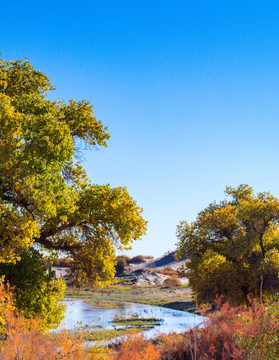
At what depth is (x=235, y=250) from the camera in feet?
73.5

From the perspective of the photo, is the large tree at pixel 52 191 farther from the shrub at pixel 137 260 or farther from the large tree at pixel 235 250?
the shrub at pixel 137 260

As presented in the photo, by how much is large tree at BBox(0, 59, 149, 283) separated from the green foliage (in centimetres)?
103

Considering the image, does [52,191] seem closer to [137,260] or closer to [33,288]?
[33,288]

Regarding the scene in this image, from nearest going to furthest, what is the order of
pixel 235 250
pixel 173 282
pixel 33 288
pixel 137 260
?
pixel 33 288 < pixel 235 250 < pixel 173 282 < pixel 137 260

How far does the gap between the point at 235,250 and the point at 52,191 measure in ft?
47.0

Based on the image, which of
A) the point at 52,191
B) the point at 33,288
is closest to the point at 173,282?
the point at 33,288

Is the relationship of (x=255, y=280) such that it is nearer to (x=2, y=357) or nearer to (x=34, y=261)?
(x=34, y=261)

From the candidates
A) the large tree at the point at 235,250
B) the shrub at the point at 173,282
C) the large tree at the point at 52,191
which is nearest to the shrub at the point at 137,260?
the shrub at the point at 173,282

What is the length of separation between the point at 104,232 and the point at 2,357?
330 inches

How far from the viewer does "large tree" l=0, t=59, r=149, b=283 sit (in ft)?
38.6

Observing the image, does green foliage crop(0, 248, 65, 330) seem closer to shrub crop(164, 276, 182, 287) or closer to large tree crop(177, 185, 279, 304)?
large tree crop(177, 185, 279, 304)

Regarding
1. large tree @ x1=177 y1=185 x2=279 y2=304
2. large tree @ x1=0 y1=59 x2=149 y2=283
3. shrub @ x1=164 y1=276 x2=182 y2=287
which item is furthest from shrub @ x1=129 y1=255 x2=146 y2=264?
large tree @ x1=0 y1=59 x2=149 y2=283

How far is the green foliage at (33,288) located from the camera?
14.0 meters

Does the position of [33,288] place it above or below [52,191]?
below
